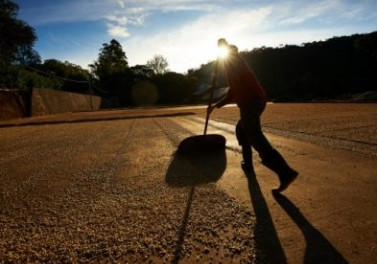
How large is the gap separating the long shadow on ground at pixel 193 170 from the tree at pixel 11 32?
28.7 m

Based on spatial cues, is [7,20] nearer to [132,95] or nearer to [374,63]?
[132,95]

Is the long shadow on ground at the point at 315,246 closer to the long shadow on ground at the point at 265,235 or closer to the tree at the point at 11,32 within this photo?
the long shadow on ground at the point at 265,235

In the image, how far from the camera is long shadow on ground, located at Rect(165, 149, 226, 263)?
145 inches

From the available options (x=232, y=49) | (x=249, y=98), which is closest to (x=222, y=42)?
(x=232, y=49)

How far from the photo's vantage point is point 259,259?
6.39 feet

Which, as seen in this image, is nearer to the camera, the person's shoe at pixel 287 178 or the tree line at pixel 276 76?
the person's shoe at pixel 287 178

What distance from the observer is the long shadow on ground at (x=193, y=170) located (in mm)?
3678

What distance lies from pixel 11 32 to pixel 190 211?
32352 millimetres

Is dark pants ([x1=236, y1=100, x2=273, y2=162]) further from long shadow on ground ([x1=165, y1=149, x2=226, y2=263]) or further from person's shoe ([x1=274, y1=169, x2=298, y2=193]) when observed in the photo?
long shadow on ground ([x1=165, y1=149, x2=226, y2=263])

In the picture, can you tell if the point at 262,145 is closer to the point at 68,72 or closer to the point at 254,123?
the point at 254,123

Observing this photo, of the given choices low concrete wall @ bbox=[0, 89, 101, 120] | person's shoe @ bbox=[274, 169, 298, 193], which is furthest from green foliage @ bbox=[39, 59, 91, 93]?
person's shoe @ bbox=[274, 169, 298, 193]

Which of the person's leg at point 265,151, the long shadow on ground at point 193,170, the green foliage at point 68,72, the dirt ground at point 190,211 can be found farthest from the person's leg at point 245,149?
the green foliage at point 68,72

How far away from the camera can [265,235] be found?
226 cm

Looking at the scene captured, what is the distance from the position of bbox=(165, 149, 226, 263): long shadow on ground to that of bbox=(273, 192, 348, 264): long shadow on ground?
35.4 inches
